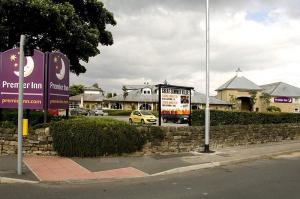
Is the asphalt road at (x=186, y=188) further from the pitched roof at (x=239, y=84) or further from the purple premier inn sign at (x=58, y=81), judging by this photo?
the pitched roof at (x=239, y=84)

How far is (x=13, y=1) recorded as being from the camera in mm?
17172

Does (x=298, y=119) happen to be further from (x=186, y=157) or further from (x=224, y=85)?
(x=224, y=85)

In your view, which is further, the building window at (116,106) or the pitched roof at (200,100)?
the building window at (116,106)

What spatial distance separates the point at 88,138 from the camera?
14891 mm

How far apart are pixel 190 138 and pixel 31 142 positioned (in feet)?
22.2

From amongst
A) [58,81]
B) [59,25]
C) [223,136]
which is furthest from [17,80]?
[223,136]

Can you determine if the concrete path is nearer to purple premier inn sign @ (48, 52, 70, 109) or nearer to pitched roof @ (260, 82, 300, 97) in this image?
purple premier inn sign @ (48, 52, 70, 109)

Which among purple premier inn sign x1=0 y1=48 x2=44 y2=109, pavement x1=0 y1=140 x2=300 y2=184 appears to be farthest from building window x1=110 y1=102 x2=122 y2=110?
purple premier inn sign x1=0 y1=48 x2=44 y2=109

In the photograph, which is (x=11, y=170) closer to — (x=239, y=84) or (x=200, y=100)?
(x=200, y=100)

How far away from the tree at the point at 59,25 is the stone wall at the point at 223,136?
6.46 meters

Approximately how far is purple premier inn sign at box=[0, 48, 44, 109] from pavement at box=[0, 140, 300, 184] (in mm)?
2626

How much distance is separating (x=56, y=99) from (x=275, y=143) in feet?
40.8

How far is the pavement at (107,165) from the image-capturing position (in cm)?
1148

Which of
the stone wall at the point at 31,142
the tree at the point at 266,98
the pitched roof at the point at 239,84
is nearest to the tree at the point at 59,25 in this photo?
the stone wall at the point at 31,142
